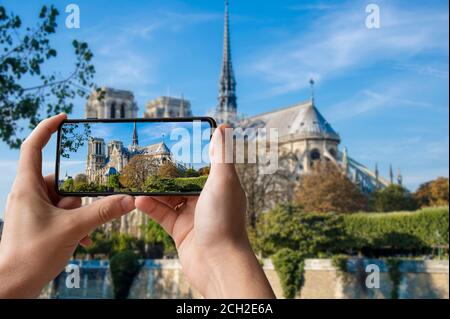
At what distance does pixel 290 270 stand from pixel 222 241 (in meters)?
21.1

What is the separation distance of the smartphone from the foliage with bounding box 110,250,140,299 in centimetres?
2501

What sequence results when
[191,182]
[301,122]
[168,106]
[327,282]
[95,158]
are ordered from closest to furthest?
[191,182]
[95,158]
[327,282]
[301,122]
[168,106]

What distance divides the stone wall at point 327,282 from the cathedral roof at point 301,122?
2750 centimetres

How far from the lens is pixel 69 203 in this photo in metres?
1.90

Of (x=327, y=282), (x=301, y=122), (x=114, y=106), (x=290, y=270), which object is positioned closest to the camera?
(x=327, y=282)

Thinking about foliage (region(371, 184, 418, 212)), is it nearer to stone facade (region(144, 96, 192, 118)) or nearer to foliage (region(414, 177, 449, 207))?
foliage (region(414, 177, 449, 207))

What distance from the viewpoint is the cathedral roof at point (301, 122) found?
51781mm

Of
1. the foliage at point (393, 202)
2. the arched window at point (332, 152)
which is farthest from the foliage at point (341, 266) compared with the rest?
the arched window at point (332, 152)

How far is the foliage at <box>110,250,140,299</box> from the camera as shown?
2617cm

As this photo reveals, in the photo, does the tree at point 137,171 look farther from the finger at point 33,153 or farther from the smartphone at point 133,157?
the finger at point 33,153

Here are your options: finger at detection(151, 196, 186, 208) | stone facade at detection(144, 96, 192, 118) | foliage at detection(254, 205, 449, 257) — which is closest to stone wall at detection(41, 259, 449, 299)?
foliage at detection(254, 205, 449, 257)

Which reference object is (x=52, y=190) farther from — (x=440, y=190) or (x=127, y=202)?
(x=440, y=190)

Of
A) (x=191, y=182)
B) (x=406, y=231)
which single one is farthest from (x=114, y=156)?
(x=406, y=231)

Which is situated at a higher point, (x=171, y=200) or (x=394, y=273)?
(x=171, y=200)
